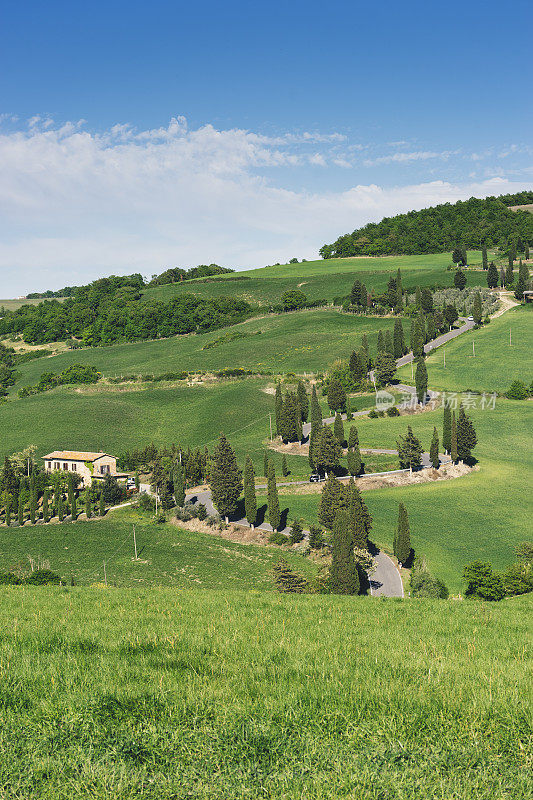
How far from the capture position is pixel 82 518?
84500 mm

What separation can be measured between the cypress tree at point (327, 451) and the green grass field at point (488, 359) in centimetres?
4759

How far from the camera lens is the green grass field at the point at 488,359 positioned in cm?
12912

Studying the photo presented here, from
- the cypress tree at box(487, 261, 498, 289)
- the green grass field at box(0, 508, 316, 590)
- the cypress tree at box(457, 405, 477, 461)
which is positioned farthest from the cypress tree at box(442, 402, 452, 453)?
the cypress tree at box(487, 261, 498, 289)

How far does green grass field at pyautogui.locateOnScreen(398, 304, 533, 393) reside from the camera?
12912cm

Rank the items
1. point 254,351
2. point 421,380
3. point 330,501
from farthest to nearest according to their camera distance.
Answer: point 254,351 → point 421,380 → point 330,501

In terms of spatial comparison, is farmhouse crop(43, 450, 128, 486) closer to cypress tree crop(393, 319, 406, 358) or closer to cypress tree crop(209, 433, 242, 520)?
cypress tree crop(209, 433, 242, 520)

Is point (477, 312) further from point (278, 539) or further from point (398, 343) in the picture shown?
point (278, 539)

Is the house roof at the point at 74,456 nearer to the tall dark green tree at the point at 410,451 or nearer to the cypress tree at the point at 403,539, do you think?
the tall dark green tree at the point at 410,451

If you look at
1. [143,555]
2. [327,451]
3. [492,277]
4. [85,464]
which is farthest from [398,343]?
A: [143,555]

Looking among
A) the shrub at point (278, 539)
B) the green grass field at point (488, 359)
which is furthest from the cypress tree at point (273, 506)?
the green grass field at point (488, 359)

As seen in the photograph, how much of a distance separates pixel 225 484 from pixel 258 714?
238ft

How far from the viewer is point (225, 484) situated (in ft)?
262

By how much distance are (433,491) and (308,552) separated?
24.0 m

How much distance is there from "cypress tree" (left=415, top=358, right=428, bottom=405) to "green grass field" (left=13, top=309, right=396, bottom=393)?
37239 millimetres
